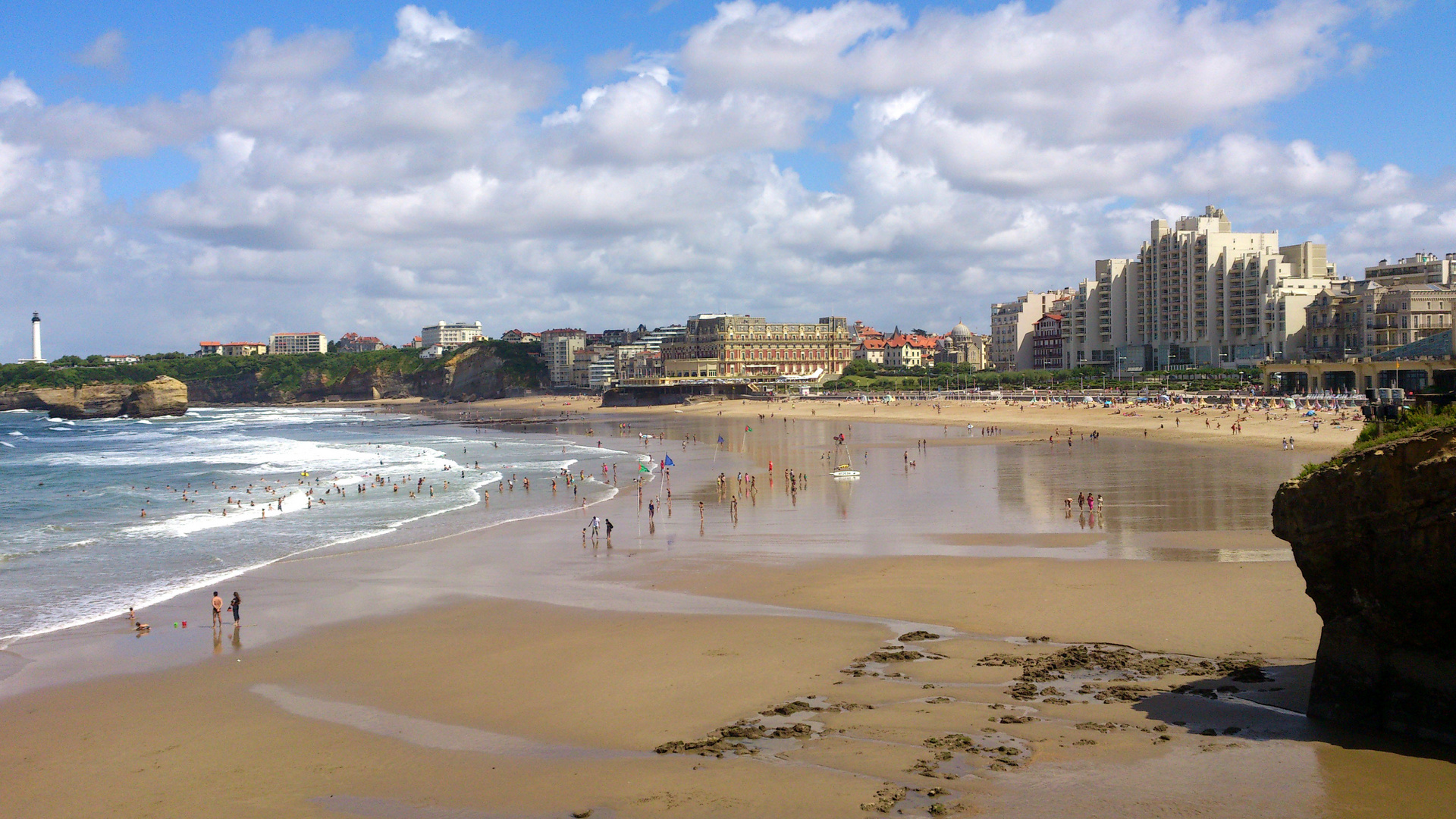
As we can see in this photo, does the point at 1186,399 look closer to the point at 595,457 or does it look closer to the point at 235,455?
the point at 595,457

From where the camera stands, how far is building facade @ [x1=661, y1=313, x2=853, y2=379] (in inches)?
6319

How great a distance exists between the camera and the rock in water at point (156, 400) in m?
125

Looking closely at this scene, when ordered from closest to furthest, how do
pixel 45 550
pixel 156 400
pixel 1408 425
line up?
pixel 1408 425, pixel 45 550, pixel 156 400

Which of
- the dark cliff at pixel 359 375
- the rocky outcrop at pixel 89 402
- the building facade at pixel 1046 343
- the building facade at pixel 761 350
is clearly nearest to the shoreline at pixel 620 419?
the dark cliff at pixel 359 375

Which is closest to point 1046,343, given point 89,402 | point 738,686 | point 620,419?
A: point 620,419

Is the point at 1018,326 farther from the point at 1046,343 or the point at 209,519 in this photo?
the point at 209,519

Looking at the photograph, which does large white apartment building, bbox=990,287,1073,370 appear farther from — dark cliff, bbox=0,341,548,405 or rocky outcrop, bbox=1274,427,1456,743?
rocky outcrop, bbox=1274,427,1456,743

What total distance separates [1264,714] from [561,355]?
7379 inches

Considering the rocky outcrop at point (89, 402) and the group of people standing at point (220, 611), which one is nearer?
the group of people standing at point (220, 611)

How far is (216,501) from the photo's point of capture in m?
38.7

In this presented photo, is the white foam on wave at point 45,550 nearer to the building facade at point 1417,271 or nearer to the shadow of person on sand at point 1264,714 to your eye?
the shadow of person on sand at point 1264,714

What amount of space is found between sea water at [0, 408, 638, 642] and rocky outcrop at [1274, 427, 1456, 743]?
833 inches

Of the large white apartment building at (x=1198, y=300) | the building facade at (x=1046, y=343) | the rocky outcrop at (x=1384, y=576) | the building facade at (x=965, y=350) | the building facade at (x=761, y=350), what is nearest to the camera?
the rocky outcrop at (x=1384, y=576)

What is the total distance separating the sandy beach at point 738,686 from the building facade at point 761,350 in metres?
132
